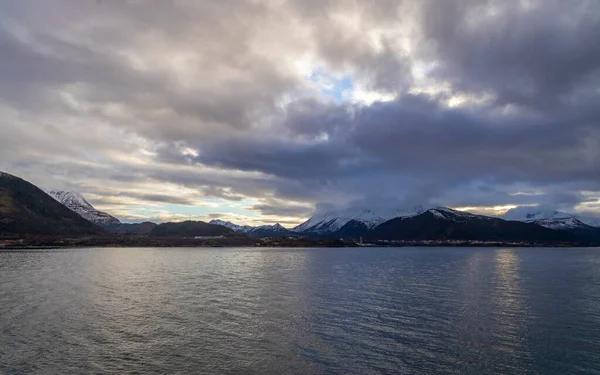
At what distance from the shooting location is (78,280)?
273 feet

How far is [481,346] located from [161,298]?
4529 centimetres

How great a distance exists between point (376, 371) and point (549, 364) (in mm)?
14339

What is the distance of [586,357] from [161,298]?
175ft

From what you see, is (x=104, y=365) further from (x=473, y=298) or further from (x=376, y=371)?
(x=473, y=298)

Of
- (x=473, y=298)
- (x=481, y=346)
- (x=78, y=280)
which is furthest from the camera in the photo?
(x=78, y=280)

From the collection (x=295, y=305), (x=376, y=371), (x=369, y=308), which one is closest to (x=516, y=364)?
(x=376, y=371)

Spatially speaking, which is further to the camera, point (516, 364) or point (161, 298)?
point (161, 298)

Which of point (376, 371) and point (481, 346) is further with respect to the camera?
point (481, 346)

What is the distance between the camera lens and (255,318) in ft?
155

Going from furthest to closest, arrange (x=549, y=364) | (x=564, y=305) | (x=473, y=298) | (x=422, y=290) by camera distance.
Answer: (x=422, y=290) < (x=473, y=298) < (x=564, y=305) < (x=549, y=364)

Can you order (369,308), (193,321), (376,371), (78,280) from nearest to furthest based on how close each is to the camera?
(376,371) → (193,321) → (369,308) → (78,280)

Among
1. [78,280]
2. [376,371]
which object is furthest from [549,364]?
[78,280]

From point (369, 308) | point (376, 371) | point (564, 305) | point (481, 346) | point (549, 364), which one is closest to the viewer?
point (376, 371)

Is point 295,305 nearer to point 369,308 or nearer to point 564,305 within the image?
point 369,308
